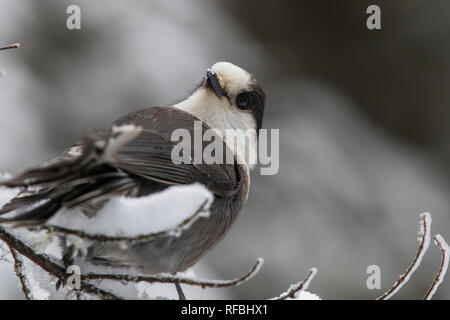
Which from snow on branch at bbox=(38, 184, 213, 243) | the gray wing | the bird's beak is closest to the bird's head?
the bird's beak

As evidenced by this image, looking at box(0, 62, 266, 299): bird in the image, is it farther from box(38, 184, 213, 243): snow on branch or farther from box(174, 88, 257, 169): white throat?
box(38, 184, 213, 243): snow on branch

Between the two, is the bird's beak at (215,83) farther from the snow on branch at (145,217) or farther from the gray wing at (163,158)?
the snow on branch at (145,217)

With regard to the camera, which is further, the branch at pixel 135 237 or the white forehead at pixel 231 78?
the white forehead at pixel 231 78

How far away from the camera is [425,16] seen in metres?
7.02

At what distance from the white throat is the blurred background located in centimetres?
240

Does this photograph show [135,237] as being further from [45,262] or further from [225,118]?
[225,118]

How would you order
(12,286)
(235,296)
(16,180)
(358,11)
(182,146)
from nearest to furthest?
(16,180), (182,146), (12,286), (235,296), (358,11)

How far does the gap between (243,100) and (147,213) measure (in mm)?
1718

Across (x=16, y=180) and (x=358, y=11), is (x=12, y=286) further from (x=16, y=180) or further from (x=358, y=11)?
(x=358, y=11)

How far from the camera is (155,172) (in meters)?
2.54

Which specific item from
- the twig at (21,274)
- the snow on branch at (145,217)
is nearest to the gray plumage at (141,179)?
the snow on branch at (145,217)

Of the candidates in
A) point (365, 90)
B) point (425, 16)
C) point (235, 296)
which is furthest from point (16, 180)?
point (425, 16)

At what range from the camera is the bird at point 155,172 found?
2.06 meters

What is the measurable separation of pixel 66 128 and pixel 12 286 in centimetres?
209
